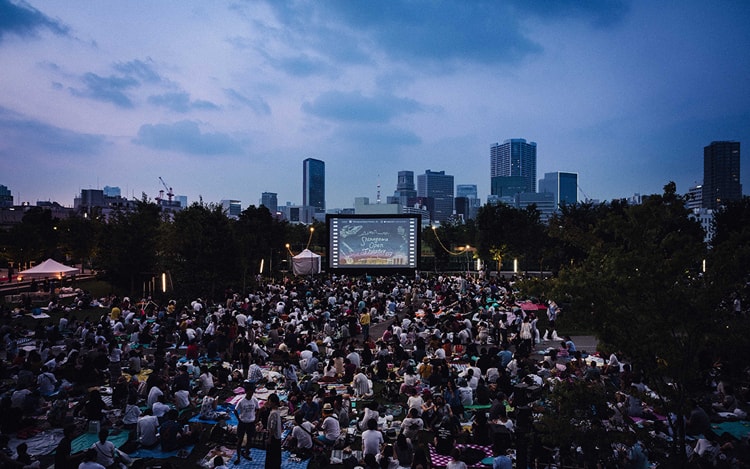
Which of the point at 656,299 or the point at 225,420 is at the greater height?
the point at 656,299

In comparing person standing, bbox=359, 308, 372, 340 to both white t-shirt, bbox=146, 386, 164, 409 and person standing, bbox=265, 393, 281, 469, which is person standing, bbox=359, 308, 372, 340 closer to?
white t-shirt, bbox=146, 386, 164, 409

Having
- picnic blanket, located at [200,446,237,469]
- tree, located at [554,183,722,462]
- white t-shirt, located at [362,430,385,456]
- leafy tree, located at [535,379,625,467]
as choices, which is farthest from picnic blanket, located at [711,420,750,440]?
picnic blanket, located at [200,446,237,469]

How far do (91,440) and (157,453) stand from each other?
5.89ft

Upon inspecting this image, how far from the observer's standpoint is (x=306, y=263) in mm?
38750

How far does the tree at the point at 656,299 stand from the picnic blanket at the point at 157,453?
7734 mm

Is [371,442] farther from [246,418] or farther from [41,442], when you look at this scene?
[41,442]

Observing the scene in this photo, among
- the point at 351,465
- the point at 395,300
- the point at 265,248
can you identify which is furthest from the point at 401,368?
the point at 265,248

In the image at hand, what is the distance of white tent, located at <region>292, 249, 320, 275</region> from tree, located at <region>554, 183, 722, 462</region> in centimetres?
3352

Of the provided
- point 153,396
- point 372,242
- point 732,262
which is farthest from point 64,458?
point 372,242

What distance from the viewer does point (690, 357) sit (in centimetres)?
511

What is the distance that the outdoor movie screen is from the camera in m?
35.9

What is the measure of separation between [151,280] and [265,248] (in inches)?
455

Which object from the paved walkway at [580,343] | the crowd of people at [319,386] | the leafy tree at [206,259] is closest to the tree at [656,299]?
the crowd of people at [319,386]

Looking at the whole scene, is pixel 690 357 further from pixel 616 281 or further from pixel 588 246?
pixel 588 246
